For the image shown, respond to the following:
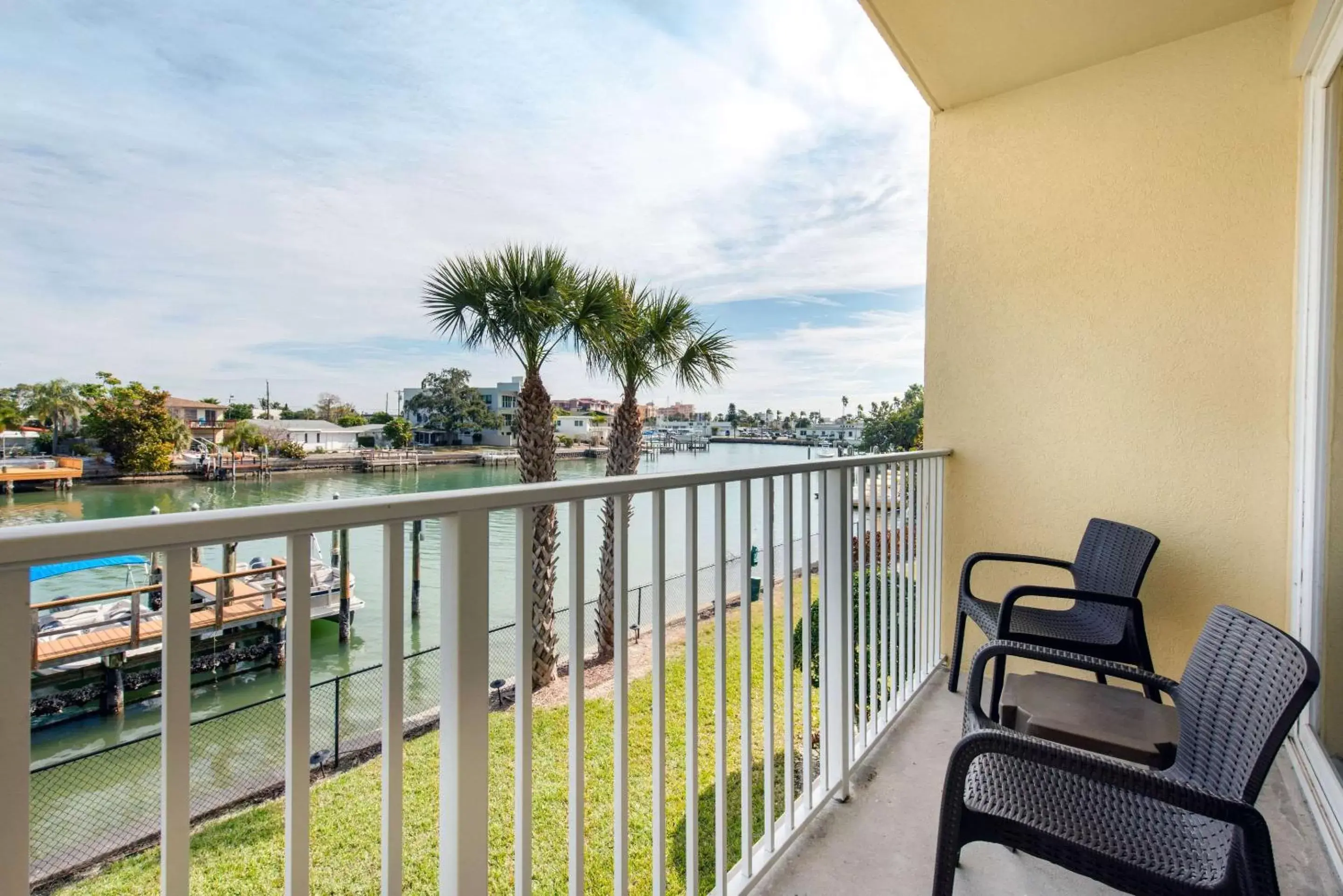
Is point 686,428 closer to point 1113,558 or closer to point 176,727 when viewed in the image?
point 1113,558

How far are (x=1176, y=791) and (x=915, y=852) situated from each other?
90cm

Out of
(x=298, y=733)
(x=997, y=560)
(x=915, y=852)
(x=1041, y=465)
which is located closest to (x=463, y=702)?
(x=298, y=733)

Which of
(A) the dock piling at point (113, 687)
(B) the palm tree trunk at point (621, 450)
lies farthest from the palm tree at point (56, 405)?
(B) the palm tree trunk at point (621, 450)

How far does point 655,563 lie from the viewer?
1.18 metres

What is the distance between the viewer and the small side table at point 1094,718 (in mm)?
1334

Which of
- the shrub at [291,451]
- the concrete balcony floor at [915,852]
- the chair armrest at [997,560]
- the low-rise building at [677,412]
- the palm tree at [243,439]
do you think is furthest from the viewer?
the low-rise building at [677,412]

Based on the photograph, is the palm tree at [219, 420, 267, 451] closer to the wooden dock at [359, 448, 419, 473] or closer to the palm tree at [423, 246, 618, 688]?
the wooden dock at [359, 448, 419, 473]

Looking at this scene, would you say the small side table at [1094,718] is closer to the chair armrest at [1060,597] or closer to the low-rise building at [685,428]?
the chair armrest at [1060,597]

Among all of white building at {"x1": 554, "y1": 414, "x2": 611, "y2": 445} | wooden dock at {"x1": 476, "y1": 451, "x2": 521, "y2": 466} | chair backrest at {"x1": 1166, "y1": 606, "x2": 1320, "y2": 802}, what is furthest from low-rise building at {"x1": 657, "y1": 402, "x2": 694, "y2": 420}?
chair backrest at {"x1": 1166, "y1": 606, "x2": 1320, "y2": 802}

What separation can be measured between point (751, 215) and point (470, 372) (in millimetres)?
11604

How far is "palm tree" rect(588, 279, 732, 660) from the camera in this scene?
7.68 metres

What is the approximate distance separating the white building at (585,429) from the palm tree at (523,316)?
3.32ft

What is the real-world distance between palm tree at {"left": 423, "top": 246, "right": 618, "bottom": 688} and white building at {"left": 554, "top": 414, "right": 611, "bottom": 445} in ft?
3.32

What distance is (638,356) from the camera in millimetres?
8008
